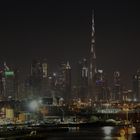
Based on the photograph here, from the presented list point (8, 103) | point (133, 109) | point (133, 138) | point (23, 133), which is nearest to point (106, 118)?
point (133, 109)

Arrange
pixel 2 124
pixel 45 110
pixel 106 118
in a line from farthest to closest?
pixel 45 110, pixel 106 118, pixel 2 124

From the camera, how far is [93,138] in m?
73.3

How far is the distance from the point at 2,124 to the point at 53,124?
376 inches

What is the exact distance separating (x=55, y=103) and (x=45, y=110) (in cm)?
1020

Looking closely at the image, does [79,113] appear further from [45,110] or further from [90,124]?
[90,124]

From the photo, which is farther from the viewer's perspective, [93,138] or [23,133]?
[23,133]

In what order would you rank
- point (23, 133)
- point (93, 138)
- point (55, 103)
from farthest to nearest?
point (55, 103)
point (23, 133)
point (93, 138)

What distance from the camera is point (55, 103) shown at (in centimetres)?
14238

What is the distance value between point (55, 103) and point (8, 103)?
54.6 feet

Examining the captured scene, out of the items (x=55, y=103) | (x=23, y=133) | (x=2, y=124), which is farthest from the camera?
(x=55, y=103)

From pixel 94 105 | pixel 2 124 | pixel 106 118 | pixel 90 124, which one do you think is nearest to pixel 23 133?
pixel 2 124

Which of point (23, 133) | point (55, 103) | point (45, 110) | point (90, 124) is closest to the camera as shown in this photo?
point (23, 133)

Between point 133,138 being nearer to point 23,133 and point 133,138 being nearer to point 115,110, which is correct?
point 23,133

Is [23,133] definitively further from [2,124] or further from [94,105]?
[94,105]
